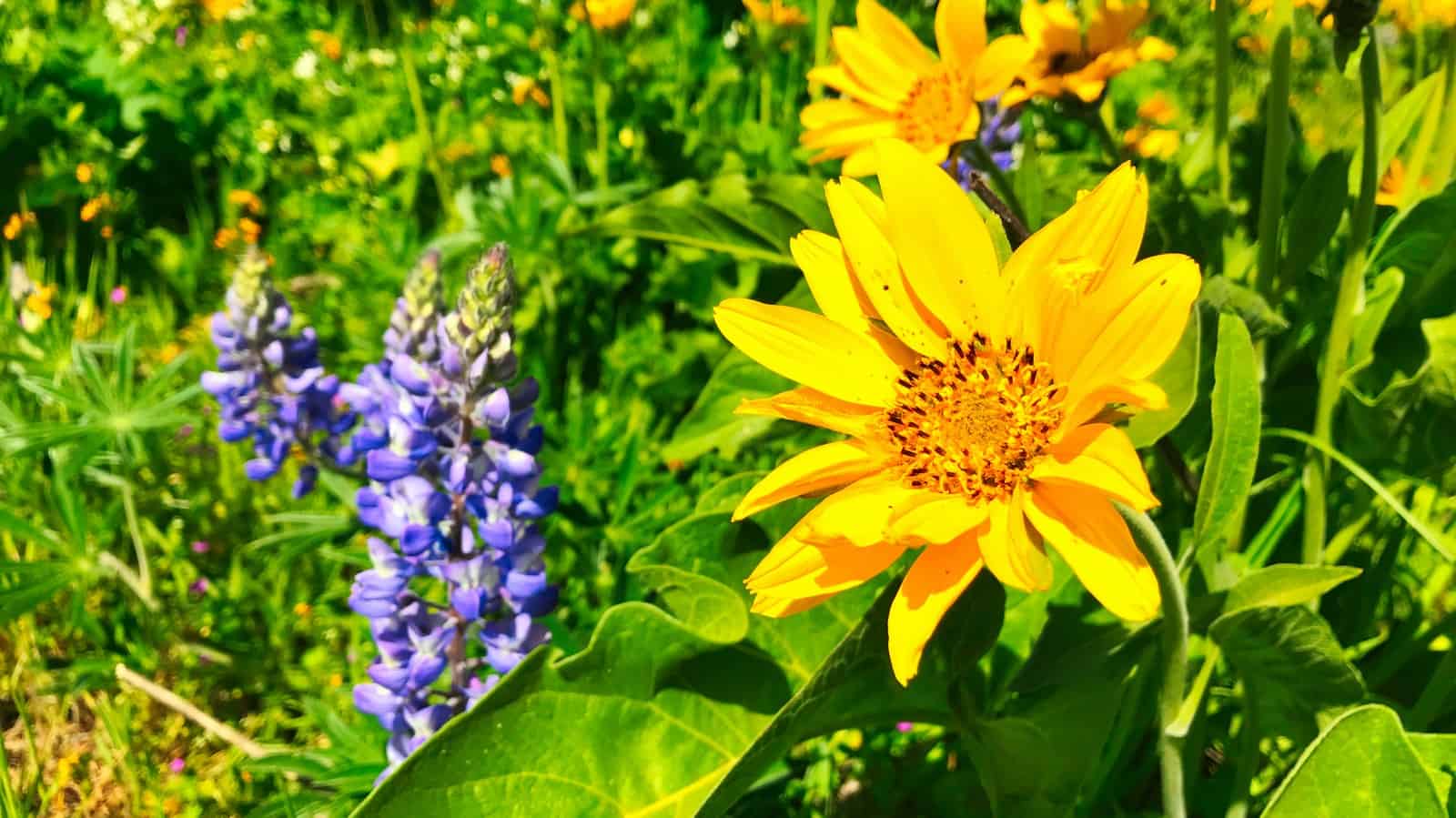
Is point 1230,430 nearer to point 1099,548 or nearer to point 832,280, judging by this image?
point 1099,548

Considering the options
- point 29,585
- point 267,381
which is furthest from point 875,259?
point 29,585

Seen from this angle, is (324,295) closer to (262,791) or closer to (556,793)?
(262,791)

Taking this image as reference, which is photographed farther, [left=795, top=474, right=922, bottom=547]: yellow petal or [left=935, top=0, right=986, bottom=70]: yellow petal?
[left=935, top=0, right=986, bottom=70]: yellow petal

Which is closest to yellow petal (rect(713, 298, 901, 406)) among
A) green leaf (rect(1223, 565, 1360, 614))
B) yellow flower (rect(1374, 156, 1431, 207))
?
green leaf (rect(1223, 565, 1360, 614))

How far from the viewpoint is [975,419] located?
3.04 feet

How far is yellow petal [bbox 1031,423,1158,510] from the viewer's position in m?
0.74

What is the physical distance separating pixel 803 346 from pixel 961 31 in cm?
70

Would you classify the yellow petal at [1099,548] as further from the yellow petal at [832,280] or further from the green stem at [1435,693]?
the green stem at [1435,693]

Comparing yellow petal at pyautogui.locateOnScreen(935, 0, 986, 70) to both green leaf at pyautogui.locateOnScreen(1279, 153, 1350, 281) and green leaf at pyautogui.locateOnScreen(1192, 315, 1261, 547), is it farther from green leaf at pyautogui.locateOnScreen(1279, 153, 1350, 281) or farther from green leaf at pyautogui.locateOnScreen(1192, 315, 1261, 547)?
green leaf at pyautogui.locateOnScreen(1192, 315, 1261, 547)

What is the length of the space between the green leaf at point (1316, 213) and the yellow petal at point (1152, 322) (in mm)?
519

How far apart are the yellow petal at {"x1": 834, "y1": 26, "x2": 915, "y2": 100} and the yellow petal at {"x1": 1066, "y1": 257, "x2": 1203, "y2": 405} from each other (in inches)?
32.5

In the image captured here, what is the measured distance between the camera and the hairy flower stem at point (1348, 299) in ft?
3.69

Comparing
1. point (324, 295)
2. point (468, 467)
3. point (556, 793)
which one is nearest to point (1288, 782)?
point (556, 793)

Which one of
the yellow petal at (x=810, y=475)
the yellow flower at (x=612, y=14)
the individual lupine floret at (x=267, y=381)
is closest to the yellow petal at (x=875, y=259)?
the yellow petal at (x=810, y=475)
